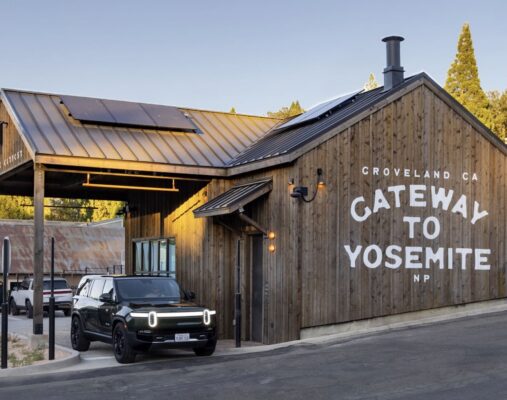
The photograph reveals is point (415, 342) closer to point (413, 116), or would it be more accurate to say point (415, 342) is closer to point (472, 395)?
point (472, 395)

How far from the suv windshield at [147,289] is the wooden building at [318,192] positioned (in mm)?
1630

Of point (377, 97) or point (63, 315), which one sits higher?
point (377, 97)

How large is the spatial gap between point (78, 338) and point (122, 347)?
2902mm

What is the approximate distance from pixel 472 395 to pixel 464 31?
51.3 metres

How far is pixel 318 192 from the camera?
17.7 metres

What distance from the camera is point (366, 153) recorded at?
60.5ft

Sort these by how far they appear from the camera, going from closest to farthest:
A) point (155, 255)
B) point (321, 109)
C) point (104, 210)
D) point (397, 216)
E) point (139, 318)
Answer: point (139, 318), point (397, 216), point (321, 109), point (155, 255), point (104, 210)

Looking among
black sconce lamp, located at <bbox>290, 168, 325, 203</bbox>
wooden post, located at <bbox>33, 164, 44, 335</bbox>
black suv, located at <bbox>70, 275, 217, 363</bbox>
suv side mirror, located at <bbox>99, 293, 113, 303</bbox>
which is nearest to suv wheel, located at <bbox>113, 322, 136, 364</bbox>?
black suv, located at <bbox>70, 275, 217, 363</bbox>

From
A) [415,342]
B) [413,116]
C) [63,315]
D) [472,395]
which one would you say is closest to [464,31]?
[63,315]

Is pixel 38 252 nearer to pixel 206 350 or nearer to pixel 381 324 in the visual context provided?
pixel 206 350

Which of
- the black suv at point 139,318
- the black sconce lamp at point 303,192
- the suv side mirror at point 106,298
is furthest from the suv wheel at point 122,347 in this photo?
the black sconce lamp at point 303,192

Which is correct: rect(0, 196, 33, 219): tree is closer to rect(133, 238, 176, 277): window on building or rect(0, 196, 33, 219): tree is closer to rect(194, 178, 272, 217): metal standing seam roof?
rect(133, 238, 176, 277): window on building

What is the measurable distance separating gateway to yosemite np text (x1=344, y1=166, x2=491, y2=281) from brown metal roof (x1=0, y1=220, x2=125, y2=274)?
1159 inches

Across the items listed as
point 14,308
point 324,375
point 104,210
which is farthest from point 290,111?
point 324,375
